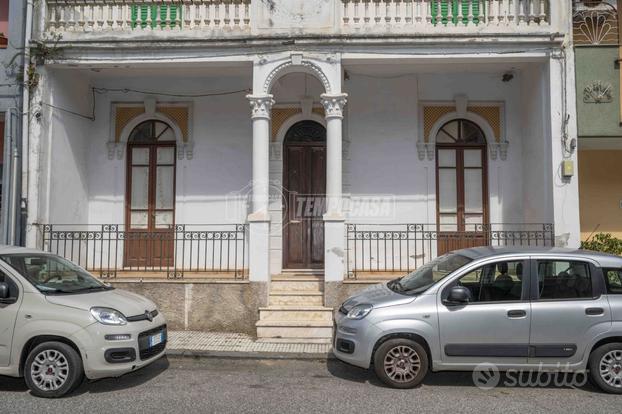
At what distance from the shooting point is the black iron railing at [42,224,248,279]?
31.3 ft

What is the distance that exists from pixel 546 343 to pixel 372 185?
5566 millimetres

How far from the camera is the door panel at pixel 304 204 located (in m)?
10.6

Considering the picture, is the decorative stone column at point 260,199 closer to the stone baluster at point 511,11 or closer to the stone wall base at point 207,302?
the stone wall base at point 207,302

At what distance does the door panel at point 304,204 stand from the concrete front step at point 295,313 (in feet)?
6.69

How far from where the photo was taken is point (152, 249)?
10.5 m

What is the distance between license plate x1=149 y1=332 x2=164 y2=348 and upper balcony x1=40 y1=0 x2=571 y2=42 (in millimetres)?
5594

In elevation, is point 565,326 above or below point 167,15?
below

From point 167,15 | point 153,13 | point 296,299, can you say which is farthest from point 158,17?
point 296,299

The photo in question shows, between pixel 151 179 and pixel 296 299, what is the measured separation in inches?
180

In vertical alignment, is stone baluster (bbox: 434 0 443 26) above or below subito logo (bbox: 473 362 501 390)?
above

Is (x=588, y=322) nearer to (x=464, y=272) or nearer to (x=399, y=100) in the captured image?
(x=464, y=272)

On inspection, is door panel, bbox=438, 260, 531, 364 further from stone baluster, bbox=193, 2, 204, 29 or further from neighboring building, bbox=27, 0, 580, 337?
stone baluster, bbox=193, 2, 204, 29

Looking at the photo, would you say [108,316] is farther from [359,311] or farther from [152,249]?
[152,249]

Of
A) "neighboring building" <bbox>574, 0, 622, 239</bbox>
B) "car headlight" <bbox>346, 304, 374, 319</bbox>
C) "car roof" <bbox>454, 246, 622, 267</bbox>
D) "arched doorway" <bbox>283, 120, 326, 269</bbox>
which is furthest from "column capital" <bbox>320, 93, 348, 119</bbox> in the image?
"neighboring building" <bbox>574, 0, 622, 239</bbox>
